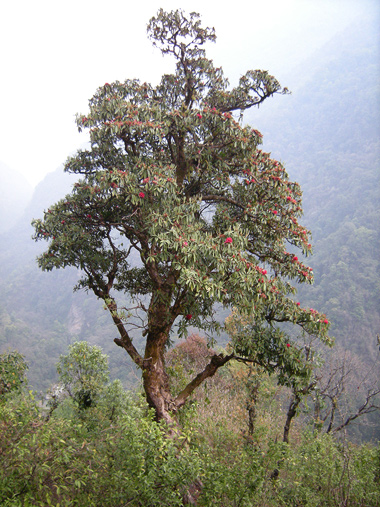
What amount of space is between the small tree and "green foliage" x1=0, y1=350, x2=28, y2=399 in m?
2.30

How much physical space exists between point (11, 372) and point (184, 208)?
15.9ft

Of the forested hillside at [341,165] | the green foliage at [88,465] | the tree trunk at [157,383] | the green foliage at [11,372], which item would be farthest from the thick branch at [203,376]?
the forested hillside at [341,165]

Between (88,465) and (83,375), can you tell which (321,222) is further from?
(88,465)

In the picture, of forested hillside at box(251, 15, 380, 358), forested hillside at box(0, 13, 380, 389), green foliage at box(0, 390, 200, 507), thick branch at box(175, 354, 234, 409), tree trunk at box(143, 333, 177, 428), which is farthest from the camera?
forested hillside at box(0, 13, 380, 389)

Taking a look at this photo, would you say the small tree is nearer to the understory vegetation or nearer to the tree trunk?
the tree trunk

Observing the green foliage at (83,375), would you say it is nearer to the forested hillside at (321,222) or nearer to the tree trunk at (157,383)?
the tree trunk at (157,383)

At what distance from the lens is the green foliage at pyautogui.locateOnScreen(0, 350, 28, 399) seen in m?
6.42

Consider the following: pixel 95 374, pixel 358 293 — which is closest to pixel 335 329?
pixel 358 293

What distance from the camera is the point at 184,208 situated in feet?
16.3

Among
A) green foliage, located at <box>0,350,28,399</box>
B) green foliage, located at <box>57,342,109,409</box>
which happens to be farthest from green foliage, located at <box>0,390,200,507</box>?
green foliage, located at <box>57,342,109,409</box>

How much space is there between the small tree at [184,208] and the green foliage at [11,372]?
7.54 feet

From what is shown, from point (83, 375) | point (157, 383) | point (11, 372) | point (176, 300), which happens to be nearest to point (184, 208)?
point (176, 300)

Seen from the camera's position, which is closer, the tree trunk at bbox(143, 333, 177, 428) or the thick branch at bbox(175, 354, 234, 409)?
the tree trunk at bbox(143, 333, 177, 428)

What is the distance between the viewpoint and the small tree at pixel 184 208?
4523mm
